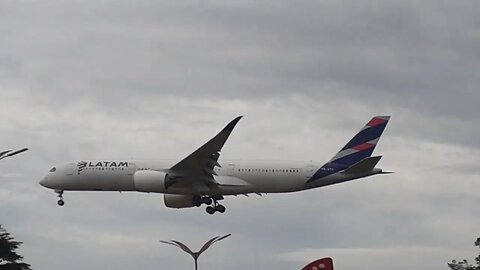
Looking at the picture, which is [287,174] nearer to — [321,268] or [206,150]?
[206,150]

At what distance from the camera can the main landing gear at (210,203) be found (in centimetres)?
8144

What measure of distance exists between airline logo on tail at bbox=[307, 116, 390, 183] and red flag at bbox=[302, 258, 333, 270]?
50.2 m

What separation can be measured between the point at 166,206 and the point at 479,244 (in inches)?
1611

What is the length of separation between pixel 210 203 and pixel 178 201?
3.25 meters

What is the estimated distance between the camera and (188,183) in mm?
78812

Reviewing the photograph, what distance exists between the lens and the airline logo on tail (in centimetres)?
7956

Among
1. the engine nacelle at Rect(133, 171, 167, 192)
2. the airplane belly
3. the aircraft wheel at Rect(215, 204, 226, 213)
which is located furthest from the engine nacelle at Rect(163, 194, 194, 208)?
the airplane belly

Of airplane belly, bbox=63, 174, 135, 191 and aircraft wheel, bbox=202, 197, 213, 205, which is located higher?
airplane belly, bbox=63, 174, 135, 191

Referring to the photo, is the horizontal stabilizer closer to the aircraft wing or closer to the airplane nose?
the aircraft wing

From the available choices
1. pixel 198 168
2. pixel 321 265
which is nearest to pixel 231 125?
pixel 198 168

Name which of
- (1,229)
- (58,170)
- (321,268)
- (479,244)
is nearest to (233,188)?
(58,170)

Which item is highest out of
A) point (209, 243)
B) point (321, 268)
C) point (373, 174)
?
point (373, 174)

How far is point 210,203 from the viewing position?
268 ft

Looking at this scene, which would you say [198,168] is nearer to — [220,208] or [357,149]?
[220,208]
